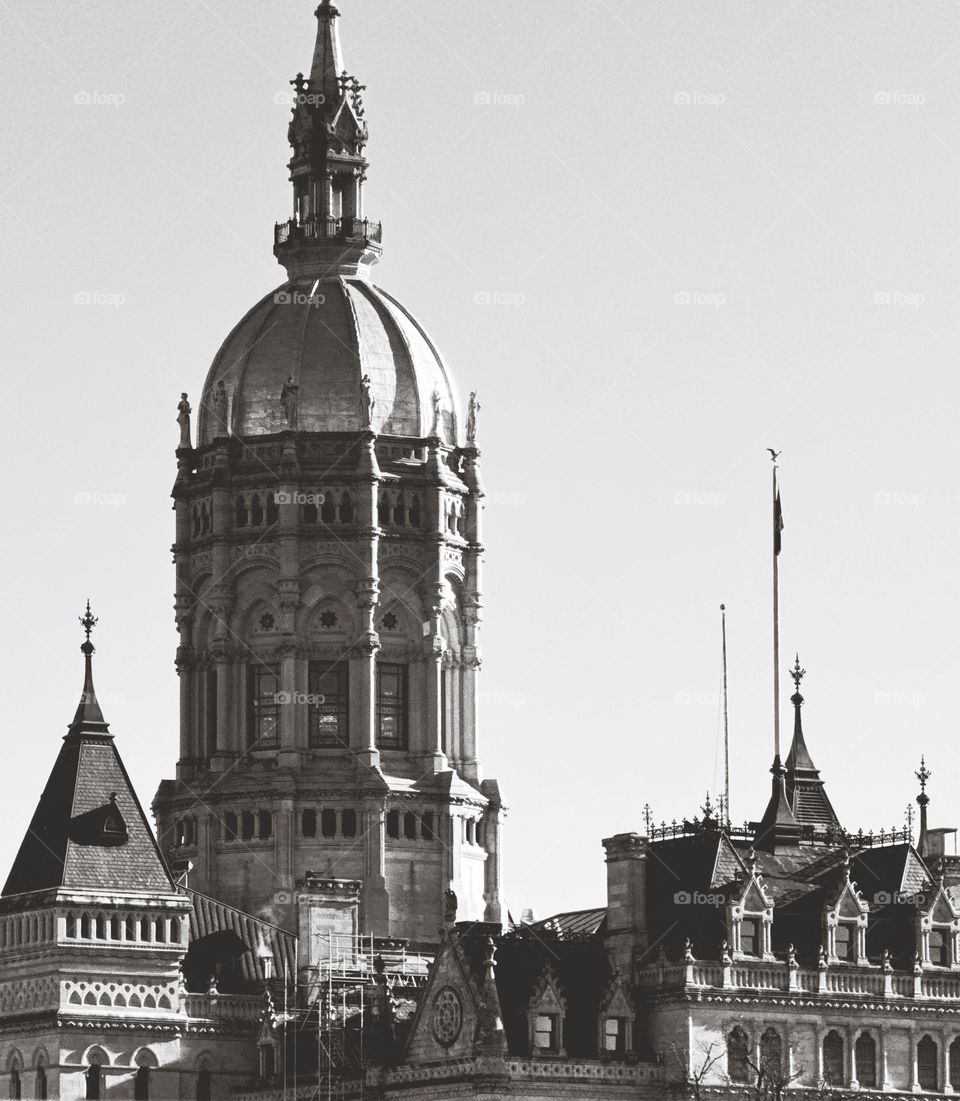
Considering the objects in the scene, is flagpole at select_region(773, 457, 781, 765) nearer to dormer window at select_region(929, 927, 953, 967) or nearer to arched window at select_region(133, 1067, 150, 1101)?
dormer window at select_region(929, 927, 953, 967)

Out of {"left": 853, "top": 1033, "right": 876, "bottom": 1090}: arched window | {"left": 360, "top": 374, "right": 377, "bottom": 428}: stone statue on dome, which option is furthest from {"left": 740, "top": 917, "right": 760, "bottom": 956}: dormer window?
{"left": 360, "top": 374, "right": 377, "bottom": 428}: stone statue on dome

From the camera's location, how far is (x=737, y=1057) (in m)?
144

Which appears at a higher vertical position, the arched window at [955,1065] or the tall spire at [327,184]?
the tall spire at [327,184]

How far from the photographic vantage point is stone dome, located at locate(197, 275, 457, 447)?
173500 millimetres

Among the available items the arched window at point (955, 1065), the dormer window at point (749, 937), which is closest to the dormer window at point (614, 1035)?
the dormer window at point (749, 937)

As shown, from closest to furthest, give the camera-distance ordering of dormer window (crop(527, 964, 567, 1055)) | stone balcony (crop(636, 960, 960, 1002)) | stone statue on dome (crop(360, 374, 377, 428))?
dormer window (crop(527, 964, 567, 1055)) < stone balcony (crop(636, 960, 960, 1002)) < stone statue on dome (crop(360, 374, 377, 428))

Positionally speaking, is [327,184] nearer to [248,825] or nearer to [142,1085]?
[248,825]

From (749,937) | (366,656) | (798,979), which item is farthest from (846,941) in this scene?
(366,656)

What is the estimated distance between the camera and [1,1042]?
496 feet

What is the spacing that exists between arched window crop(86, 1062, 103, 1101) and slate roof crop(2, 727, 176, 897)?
21.2ft

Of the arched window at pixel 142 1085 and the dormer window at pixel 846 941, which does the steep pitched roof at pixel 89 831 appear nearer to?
the arched window at pixel 142 1085

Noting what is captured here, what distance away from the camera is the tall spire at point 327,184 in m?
176

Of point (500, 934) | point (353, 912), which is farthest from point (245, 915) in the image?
point (500, 934)

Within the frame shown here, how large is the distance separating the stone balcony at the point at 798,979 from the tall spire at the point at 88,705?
23436 mm
